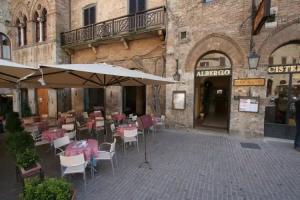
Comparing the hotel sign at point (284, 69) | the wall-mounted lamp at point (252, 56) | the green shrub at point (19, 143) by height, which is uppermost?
the wall-mounted lamp at point (252, 56)

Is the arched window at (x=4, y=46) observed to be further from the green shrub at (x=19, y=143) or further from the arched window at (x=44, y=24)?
the green shrub at (x=19, y=143)

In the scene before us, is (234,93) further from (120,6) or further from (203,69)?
(120,6)

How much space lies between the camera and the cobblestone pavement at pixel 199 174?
3.64 m

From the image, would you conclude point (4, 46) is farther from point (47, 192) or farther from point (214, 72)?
point (47, 192)

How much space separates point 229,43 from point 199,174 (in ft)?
19.6

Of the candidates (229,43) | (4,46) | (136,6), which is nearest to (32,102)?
(4,46)

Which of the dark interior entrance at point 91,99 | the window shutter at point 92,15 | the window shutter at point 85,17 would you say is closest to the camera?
the window shutter at point 92,15

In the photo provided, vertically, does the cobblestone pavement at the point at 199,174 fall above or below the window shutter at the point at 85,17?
below

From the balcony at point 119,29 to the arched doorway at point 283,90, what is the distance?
546 cm

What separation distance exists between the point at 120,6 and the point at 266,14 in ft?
28.2

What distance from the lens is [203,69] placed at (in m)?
8.76

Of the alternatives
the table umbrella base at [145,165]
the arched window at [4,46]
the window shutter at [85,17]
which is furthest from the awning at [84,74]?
the arched window at [4,46]

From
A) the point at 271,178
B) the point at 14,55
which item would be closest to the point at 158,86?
the point at 271,178

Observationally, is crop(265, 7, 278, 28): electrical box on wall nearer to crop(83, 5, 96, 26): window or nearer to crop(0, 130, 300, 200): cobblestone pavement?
crop(0, 130, 300, 200): cobblestone pavement
